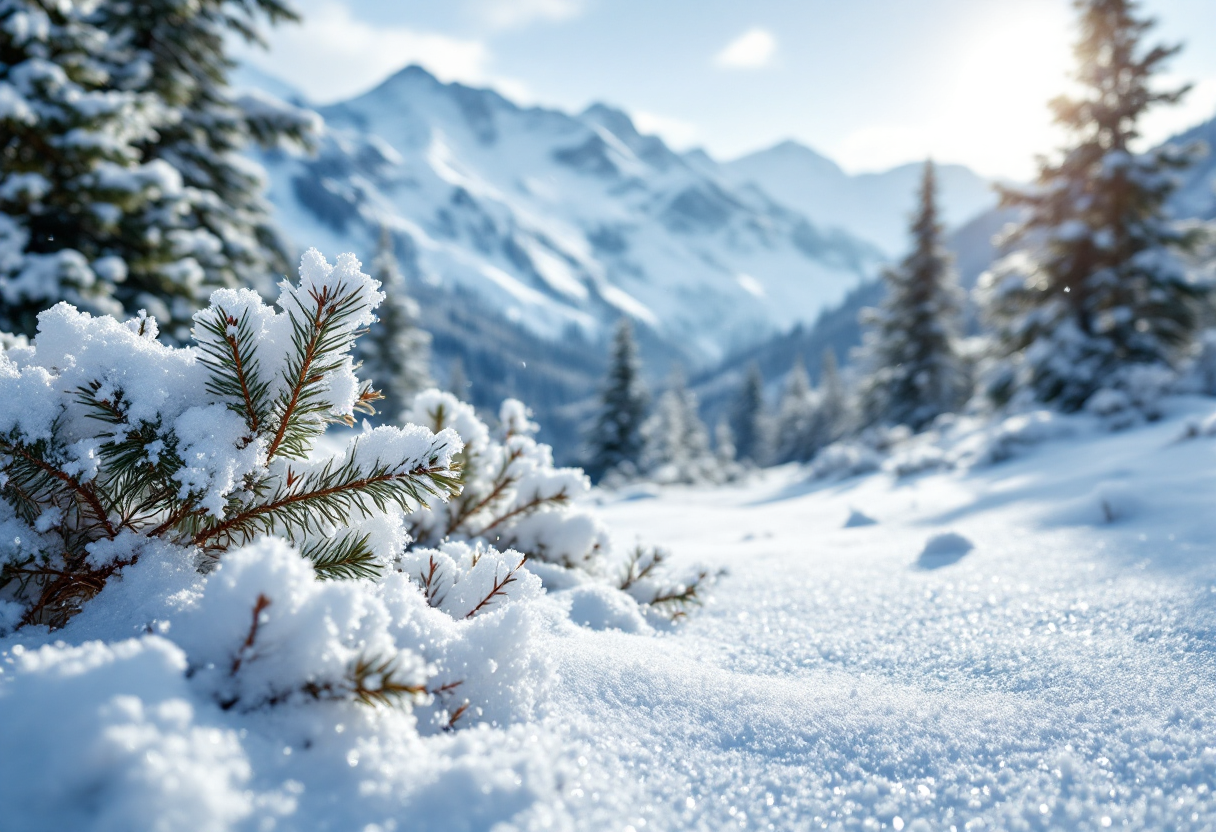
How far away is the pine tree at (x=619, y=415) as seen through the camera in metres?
26.9

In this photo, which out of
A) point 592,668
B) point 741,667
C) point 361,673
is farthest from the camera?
point 741,667

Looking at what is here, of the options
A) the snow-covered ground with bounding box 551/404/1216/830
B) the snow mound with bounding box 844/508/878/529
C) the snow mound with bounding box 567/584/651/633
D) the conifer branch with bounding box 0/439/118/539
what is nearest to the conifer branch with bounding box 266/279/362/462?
the conifer branch with bounding box 0/439/118/539

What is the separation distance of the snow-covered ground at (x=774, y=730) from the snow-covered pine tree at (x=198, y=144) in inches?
314

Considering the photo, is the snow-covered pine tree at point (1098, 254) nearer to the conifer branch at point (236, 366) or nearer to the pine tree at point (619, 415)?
the conifer branch at point (236, 366)

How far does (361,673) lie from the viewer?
42.0 inches

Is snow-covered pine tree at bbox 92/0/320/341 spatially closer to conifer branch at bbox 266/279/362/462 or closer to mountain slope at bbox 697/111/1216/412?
conifer branch at bbox 266/279/362/462

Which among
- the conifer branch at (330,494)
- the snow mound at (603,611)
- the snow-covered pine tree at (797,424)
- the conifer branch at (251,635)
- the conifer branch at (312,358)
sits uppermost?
the conifer branch at (312,358)

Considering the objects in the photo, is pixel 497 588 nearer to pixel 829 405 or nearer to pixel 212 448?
pixel 212 448

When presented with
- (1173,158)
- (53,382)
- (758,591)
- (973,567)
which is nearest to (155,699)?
(53,382)

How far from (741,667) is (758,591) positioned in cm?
93

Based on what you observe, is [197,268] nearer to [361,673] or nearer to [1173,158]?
[361,673]

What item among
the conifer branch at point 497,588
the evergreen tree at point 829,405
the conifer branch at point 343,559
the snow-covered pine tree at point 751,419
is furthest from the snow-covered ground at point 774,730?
the snow-covered pine tree at point 751,419

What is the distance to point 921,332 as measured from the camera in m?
19.8

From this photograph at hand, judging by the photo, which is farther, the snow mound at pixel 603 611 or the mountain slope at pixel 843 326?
the mountain slope at pixel 843 326
